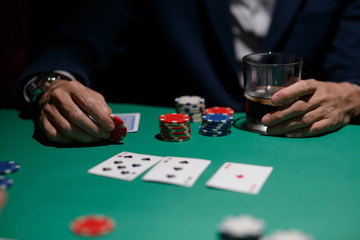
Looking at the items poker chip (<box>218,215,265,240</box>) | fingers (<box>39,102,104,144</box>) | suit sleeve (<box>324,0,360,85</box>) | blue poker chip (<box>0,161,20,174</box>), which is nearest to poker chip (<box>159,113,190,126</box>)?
fingers (<box>39,102,104,144</box>)

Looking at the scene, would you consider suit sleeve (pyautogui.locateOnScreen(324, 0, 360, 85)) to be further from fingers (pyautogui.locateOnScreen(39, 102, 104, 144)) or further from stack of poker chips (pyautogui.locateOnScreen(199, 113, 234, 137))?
fingers (pyautogui.locateOnScreen(39, 102, 104, 144))

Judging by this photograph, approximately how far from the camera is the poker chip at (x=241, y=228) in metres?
0.95

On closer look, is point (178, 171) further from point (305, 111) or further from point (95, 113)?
point (305, 111)

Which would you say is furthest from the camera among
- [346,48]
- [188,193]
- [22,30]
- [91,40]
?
[22,30]

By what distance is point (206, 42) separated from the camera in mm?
2500

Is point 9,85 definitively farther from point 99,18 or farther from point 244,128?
point 244,128

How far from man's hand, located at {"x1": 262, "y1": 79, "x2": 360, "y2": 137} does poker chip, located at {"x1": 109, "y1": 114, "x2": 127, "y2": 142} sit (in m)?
0.57

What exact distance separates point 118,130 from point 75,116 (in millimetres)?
176

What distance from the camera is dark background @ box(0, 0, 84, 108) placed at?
2869 millimetres

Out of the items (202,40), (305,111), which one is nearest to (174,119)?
(305,111)

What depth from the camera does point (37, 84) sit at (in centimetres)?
199

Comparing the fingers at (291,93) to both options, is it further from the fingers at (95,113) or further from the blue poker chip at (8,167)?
the blue poker chip at (8,167)

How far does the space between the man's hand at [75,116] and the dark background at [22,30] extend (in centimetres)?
137

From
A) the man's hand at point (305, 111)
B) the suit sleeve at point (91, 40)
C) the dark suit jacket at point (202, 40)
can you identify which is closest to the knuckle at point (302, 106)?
the man's hand at point (305, 111)
